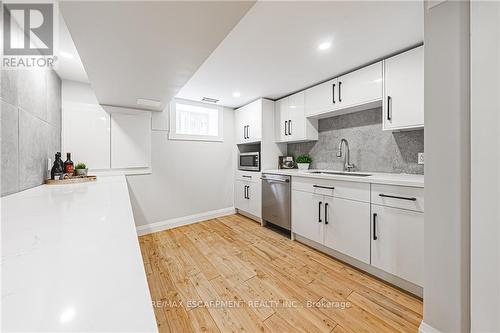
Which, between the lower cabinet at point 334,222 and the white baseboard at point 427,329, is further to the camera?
the lower cabinet at point 334,222

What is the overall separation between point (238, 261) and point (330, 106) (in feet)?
7.15

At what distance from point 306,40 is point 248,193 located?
2497mm

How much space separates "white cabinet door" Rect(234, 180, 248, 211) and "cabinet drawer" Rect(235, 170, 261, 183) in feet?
0.28

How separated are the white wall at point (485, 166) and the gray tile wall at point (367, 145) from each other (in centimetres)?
127

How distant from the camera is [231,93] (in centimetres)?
304

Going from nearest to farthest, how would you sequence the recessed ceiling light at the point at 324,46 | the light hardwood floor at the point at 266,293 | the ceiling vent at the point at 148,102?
the light hardwood floor at the point at 266,293, the recessed ceiling light at the point at 324,46, the ceiling vent at the point at 148,102

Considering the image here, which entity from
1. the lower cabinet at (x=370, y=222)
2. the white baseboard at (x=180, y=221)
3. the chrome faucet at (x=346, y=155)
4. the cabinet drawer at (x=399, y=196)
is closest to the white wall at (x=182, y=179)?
the white baseboard at (x=180, y=221)

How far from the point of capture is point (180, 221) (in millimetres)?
3270

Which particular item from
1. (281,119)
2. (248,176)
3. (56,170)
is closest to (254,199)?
(248,176)

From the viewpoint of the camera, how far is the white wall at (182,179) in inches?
119

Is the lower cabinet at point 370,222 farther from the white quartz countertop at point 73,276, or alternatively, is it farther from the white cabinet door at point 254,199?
the white quartz countertop at point 73,276

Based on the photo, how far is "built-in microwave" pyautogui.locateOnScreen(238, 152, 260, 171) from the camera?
3342mm

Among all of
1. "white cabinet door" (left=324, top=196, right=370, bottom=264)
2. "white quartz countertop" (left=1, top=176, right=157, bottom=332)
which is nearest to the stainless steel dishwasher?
"white cabinet door" (left=324, top=196, right=370, bottom=264)

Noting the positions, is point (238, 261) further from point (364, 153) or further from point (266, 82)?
point (266, 82)
